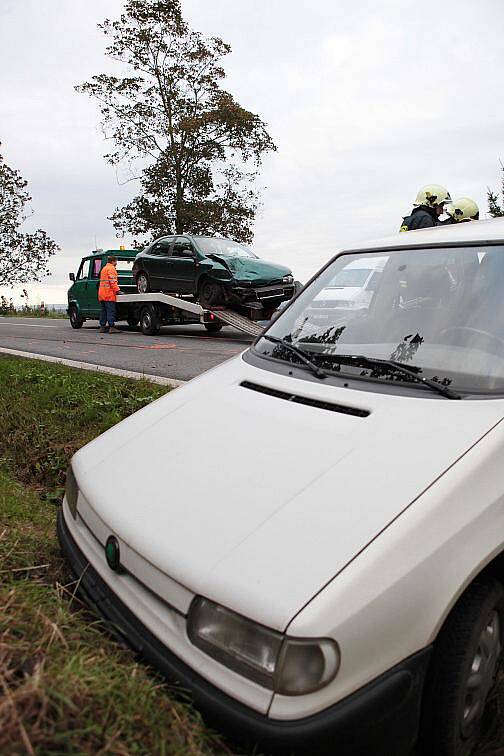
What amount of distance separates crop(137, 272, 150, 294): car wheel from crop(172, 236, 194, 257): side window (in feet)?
4.09

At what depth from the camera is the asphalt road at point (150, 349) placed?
29.8ft

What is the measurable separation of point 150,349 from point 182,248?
3.78 m

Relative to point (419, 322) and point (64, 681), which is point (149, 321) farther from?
point (64, 681)

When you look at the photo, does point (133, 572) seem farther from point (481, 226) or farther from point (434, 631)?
point (481, 226)

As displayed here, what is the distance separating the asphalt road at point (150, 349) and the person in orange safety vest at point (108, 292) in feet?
1.98

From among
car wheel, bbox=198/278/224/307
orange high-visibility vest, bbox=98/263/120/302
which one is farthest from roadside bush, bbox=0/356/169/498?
orange high-visibility vest, bbox=98/263/120/302

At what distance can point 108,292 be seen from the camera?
16438 mm

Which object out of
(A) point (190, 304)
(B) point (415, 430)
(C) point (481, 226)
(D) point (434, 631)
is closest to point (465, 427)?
(B) point (415, 430)

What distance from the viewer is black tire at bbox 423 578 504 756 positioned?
6.28 ft

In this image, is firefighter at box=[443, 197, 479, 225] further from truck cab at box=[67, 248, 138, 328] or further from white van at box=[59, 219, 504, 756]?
truck cab at box=[67, 248, 138, 328]

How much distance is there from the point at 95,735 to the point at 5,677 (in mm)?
302

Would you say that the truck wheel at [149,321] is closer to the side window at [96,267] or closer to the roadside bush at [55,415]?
the side window at [96,267]

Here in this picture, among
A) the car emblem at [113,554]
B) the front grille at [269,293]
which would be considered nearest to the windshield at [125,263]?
the front grille at [269,293]

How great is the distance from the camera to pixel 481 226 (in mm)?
3145
